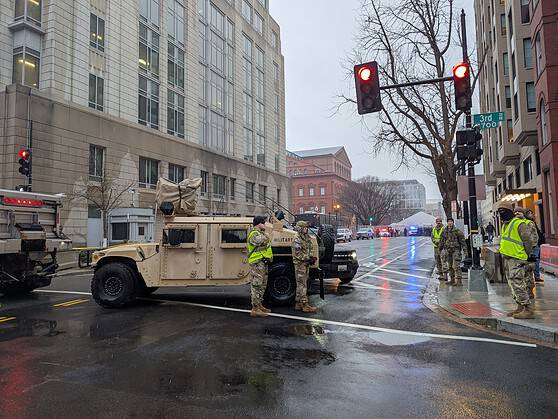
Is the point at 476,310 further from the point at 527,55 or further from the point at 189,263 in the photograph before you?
the point at 527,55

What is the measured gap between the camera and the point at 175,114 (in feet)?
120

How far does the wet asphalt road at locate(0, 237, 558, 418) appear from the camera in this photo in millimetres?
4027

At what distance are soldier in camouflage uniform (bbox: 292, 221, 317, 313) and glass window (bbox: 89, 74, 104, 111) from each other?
973 inches

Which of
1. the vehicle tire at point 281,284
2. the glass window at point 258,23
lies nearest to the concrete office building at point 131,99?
the glass window at point 258,23

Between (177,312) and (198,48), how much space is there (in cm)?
3635

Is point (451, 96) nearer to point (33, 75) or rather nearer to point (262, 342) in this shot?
point (262, 342)

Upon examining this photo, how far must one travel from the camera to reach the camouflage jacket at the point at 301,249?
8.58 metres

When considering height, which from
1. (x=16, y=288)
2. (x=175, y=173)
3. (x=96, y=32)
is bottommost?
(x=16, y=288)

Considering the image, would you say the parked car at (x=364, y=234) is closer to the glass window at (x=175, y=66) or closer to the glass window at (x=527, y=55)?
the glass window at (x=175, y=66)

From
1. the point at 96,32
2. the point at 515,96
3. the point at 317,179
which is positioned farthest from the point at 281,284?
the point at 317,179

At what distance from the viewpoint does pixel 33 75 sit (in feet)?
84.5

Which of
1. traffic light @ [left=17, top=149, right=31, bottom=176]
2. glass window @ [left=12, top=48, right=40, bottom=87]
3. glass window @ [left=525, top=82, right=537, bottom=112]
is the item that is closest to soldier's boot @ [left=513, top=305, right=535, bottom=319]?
traffic light @ [left=17, top=149, right=31, bottom=176]

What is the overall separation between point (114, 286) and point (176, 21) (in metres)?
33.9

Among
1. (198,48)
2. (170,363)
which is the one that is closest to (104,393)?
(170,363)
